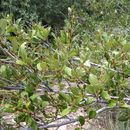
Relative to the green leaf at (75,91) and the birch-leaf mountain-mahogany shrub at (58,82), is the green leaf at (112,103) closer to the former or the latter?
the birch-leaf mountain-mahogany shrub at (58,82)

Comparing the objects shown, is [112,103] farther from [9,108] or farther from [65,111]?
[9,108]

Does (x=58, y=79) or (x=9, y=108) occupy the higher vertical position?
(x=58, y=79)

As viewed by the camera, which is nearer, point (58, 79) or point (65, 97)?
point (65, 97)

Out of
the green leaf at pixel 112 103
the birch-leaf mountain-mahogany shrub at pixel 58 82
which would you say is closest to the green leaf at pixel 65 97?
the birch-leaf mountain-mahogany shrub at pixel 58 82

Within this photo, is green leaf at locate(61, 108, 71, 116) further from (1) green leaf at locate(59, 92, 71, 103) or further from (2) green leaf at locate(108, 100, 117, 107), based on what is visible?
(2) green leaf at locate(108, 100, 117, 107)

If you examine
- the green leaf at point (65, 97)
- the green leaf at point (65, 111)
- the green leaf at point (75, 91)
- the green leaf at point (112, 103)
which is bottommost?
the green leaf at point (65, 111)

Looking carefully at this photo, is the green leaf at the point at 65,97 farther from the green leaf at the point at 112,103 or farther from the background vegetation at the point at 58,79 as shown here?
the green leaf at the point at 112,103

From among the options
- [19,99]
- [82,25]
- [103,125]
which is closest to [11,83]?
[19,99]

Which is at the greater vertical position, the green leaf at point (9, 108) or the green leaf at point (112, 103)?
the green leaf at point (112, 103)

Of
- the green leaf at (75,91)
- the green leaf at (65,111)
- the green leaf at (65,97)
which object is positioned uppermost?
the green leaf at (75,91)

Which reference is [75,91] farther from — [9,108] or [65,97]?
[9,108]

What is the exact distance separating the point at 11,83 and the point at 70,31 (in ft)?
1.34

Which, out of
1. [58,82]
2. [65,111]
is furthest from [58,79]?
[65,111]

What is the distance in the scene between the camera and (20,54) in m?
1.73
